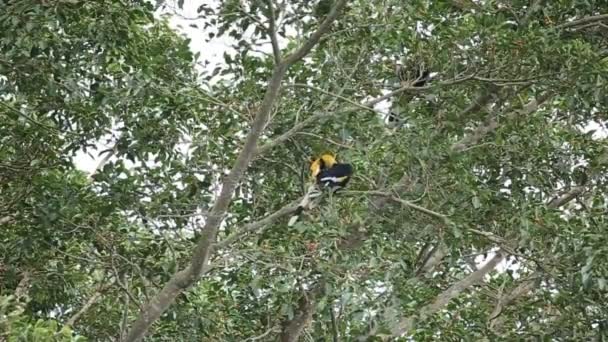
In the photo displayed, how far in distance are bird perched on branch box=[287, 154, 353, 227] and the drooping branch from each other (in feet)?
1.43

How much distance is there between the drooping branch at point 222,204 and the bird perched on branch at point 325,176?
1.43 ft

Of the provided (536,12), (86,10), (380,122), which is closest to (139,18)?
(86,10)

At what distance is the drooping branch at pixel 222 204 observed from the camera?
4088 mm

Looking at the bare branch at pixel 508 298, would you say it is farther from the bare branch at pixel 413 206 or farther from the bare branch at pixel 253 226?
→ the bare branch at pixel 253 226

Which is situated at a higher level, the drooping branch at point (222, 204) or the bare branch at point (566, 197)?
the bare branch at point (566, 197)

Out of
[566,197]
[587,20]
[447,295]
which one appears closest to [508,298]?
[447,295]

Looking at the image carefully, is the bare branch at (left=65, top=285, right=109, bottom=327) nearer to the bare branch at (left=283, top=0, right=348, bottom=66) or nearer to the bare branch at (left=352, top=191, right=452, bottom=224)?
the bare branch at (left=352, top=191, right=452, bottom=224)

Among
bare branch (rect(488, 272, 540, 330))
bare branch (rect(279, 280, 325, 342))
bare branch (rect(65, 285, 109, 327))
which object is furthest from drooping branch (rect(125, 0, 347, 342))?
bare branch (rect(488, 272, 540, 330))

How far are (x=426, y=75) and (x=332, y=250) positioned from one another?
122 centimetres

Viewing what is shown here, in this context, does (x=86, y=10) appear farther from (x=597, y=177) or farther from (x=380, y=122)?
(x=597, y=177)

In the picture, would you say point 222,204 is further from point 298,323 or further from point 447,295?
point 447,295

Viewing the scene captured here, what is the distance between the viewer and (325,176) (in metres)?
4.90

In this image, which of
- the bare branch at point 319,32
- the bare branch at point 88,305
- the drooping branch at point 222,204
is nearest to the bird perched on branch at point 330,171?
the drooping branch at point 222,204

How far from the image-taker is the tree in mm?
4301
